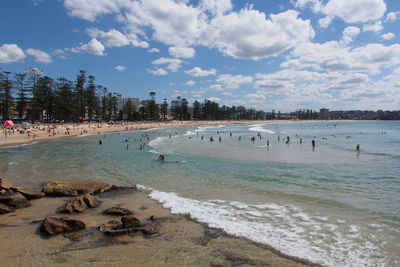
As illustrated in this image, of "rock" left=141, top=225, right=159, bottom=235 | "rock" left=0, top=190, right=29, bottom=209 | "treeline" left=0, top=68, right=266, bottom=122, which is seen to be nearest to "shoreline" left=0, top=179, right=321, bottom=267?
"rock" left=141, top=225, right=159, bottom=235

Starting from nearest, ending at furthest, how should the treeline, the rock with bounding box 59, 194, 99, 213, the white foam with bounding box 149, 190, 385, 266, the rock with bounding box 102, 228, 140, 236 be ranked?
1. the white foam with bounding box 149, 190, 385, 266
2. the rock with bounding box 102, 228, 140, 236
3. the rock with bounding box 59, 194, 99, 213
4. the treeline

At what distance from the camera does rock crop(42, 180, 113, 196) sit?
12.0 meters

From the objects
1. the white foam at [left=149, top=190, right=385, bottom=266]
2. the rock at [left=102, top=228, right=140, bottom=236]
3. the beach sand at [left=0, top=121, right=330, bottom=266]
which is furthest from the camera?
the rock at [left=102, top=228, right=140, bottom=236]

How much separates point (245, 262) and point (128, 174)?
12.8m

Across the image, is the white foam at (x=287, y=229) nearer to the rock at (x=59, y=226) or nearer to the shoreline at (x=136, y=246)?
the shoreline at (x=136, y=246)

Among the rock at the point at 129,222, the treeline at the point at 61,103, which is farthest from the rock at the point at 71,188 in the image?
the treeline at the point at 61,103

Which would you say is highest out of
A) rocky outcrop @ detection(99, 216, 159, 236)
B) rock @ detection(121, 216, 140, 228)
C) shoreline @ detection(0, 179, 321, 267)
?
rock @ detection(121, 216, 140, 228)

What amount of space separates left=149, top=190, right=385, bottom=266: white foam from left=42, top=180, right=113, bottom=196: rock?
3399 mm

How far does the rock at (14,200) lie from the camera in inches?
392

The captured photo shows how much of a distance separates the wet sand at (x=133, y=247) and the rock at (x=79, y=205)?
0.91 m

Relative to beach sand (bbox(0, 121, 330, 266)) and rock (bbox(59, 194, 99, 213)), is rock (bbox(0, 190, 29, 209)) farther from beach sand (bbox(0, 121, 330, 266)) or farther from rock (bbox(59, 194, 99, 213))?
rock (bbox(59, 194, 99, 213))

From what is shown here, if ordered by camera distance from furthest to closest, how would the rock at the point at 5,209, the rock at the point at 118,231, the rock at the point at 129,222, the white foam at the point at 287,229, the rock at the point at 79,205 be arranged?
the rock at the point at 79,205 → the rock at the point at 5,209 → the rock at the point at 129,222 → the rock at the point at 118,231 → the white foam at the point at 287,229

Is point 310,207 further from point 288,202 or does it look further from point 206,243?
point 206,243

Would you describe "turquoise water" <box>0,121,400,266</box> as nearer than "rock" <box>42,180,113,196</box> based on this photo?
Yes
